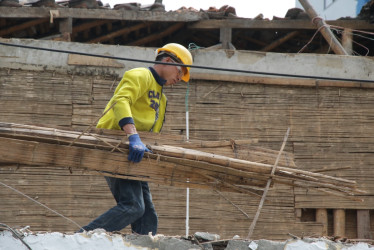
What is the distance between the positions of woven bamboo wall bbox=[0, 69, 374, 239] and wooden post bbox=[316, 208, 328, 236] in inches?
2.8

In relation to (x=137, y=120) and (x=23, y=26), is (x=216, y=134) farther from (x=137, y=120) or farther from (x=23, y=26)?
(x=23, y=26)

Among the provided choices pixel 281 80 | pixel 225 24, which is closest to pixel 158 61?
pixel 281 80

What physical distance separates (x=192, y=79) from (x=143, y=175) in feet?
10.8

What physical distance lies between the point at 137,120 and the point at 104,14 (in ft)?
11.9

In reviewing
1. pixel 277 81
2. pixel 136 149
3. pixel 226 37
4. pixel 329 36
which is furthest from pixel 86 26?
pixel 136 149

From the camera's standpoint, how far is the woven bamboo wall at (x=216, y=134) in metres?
7.24

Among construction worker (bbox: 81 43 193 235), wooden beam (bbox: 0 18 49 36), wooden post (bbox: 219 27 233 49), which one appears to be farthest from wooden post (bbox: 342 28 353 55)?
wooden beam (bbox: 0 18 49 36)

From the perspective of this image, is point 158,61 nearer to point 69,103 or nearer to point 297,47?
point 69,103

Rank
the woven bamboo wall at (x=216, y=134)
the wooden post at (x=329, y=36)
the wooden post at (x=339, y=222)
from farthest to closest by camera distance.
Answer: the wooden post at (x=329, y=36) → the wooden post at (x=339, y=222) → the woven bamboo wall at (x=216, y=134)

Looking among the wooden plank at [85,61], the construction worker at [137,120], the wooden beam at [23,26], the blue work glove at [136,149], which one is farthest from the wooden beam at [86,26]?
the blue work glove at [136,149]

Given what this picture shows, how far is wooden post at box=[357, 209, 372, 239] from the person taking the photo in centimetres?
753

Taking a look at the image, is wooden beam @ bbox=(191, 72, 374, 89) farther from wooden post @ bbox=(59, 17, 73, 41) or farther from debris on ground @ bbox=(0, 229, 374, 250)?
debris on ground @ bbox=(0, 229, 374, 250)

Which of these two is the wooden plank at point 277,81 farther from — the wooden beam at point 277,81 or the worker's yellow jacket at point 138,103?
the worker's yellow jacket at point 138,103

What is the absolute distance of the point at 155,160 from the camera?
4668 millimetres
